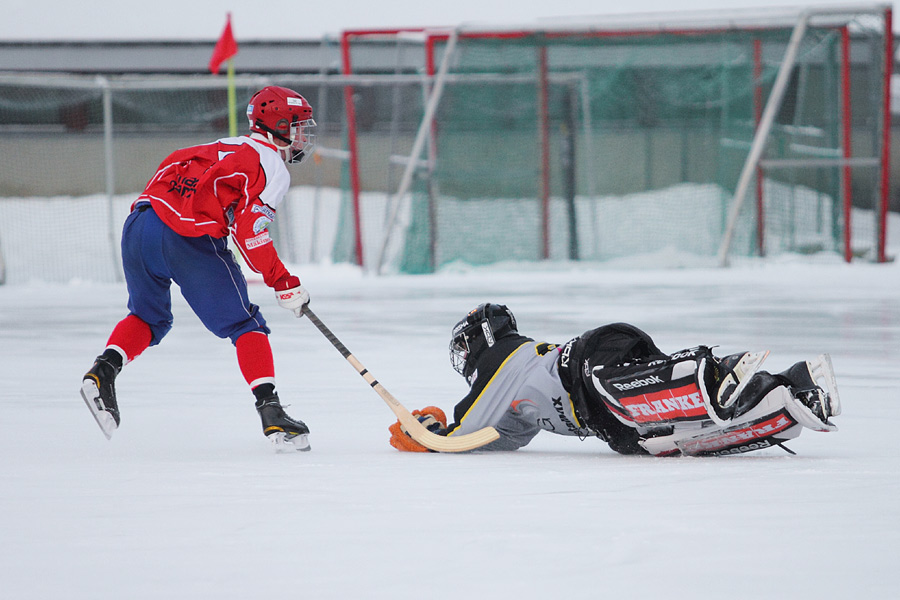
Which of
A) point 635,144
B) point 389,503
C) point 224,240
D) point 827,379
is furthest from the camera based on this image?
point 635,144

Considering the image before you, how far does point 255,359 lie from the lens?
8.54 ft

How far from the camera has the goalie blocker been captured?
210cm

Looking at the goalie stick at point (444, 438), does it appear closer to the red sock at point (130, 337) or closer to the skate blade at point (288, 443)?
the skate blade at point (288, 443)

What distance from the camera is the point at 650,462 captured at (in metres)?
2.26

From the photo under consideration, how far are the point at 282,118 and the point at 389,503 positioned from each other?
3.90 feet

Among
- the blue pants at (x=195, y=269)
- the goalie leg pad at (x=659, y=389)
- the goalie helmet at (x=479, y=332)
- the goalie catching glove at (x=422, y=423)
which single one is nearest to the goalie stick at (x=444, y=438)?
the goalie catching glove at (x=422, y=423)

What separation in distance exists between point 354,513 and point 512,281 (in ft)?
22.1

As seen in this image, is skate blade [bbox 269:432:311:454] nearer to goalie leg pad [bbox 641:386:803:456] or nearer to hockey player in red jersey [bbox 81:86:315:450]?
hockey player in red jersey [bbox 81:86:315:450]

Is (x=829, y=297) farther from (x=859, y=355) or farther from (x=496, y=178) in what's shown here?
(x=496, y=178)

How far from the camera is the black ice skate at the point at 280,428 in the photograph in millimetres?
2475

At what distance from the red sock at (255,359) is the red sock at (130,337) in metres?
0.32

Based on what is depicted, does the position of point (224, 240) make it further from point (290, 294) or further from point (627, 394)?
point (627, 394)

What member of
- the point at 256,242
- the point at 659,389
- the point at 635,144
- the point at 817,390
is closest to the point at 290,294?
the point at 256,242

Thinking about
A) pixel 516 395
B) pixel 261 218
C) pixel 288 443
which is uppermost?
pixel 261 218
